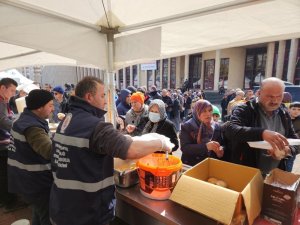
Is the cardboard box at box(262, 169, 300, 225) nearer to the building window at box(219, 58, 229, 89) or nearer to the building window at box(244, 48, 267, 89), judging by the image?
the building window at box(244, 48, 267, 89)

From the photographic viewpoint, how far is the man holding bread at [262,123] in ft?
5.48

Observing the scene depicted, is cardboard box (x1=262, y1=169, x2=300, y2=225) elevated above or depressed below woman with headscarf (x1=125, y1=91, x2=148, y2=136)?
below

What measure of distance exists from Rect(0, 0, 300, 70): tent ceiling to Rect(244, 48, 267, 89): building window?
57.9 ft

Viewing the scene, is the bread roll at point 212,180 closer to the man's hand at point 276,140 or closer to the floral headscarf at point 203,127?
the man's hand at point 276,140

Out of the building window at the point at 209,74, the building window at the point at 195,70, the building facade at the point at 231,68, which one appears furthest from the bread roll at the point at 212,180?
the building window at the point at 195,70

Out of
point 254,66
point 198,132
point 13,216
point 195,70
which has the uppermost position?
point 254,66

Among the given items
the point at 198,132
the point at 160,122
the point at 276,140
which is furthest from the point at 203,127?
the point at 276,140

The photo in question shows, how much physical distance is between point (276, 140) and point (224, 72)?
19.6 meters

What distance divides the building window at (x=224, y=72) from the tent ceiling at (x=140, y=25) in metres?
18.1

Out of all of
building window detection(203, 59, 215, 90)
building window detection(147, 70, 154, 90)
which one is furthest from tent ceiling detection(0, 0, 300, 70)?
building window detection(147, 70, 154, 90)

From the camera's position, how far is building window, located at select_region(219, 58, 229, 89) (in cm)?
1952

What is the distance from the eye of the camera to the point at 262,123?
1.79 metres

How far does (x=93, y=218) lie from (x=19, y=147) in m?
0.84

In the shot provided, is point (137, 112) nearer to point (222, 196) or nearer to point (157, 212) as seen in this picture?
point (157, 212)
